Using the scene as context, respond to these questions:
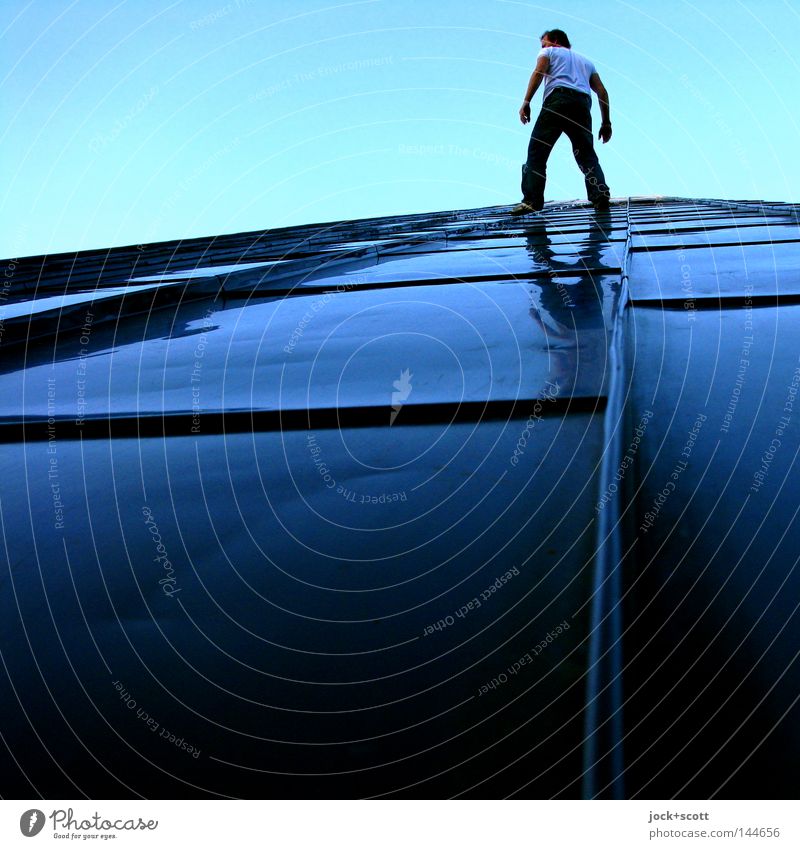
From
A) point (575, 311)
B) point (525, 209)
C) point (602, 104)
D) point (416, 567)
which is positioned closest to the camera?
point (416, 567)

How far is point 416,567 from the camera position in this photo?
0.82 meters

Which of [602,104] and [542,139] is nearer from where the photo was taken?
[542,139]

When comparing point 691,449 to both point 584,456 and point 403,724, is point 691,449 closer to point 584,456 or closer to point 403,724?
point 584,456

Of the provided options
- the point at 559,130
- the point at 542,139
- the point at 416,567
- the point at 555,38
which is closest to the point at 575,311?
the point at 416,567

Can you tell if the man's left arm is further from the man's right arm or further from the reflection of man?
the reflection of man

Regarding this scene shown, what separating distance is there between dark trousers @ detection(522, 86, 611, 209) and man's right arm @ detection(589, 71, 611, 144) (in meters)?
0.29

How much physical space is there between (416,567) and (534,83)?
5.38 m

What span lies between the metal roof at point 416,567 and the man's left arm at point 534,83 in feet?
13.5

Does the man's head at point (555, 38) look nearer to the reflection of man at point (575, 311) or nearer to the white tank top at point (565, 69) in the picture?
the white tank top at point (565, 69)

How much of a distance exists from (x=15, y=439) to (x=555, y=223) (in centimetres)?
454

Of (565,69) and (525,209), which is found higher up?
(565,69)

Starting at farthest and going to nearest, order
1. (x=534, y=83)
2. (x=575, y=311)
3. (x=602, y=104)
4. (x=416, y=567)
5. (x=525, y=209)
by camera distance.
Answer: (x=525, y=209), (x=602, y=104), (x=534, y=83), (x=575, y=311), (x=416, y=567)

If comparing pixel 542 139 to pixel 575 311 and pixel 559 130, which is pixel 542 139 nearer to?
pixel 559 130
